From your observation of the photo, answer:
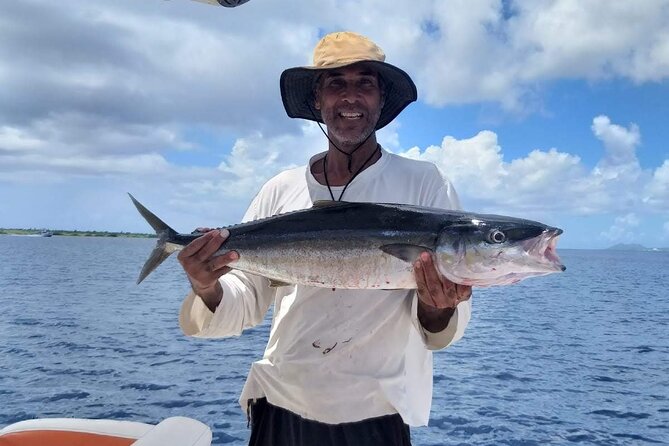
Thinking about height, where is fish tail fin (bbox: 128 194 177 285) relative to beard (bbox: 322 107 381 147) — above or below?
below

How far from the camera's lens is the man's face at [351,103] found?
3.58m

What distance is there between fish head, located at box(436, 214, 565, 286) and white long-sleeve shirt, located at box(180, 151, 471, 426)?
0.32 meters

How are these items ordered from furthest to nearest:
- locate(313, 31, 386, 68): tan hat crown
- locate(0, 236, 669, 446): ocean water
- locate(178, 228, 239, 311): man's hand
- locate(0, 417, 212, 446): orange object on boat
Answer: locate(0, 236, 669, 446): ocean water → locate(0, 417, 212, 446): orange object on boat → locate(313, 31, 386, 68): tan hat crown → locate(178, 228, 239, 311): man's hand

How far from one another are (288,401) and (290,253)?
0.88m

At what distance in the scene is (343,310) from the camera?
3.27 meters

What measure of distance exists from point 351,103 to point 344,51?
0.33 metres

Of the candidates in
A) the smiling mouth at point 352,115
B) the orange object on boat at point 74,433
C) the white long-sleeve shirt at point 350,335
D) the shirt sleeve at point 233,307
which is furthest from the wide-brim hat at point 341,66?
the orange object on boat at point 74,433

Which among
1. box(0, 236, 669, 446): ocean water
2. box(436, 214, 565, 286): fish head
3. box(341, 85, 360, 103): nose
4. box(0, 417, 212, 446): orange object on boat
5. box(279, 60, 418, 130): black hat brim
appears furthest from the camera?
box(0, 236, 669, 446): ocean water

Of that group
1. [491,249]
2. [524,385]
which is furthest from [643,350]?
[491,249]

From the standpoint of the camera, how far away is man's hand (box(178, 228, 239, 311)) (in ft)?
11.1

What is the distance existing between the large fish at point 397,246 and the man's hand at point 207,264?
0.31 m

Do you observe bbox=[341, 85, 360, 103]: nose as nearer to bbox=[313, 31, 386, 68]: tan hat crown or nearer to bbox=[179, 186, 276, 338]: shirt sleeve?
bbox=[313, 31, 386, 68]: tan hat crown

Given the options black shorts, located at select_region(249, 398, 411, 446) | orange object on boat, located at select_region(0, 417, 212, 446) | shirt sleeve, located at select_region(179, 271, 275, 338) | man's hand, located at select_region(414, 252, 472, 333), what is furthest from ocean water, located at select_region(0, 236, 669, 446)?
man's hand, located at select_region(414, 252, 472, 333)

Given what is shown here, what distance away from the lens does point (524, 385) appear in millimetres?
13938
